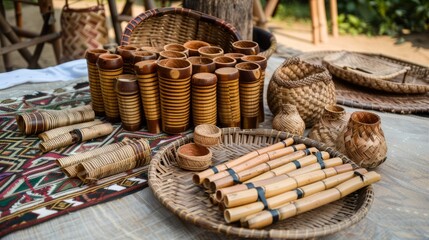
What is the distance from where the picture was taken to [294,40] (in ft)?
19.1

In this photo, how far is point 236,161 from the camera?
57.4 inches

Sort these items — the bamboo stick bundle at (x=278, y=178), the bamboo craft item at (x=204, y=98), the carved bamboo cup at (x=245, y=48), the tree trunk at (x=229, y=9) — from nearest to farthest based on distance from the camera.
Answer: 1. the bamboo stick bundle at (x=278, y=178)
2. the bamboo craft item at (x=204, y=98)
3. the carved bamboo cup at (x=245, y=48)
4. the tree trunk at (x=229, y=9)

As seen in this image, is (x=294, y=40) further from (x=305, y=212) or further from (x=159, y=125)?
(x=305, y=212)

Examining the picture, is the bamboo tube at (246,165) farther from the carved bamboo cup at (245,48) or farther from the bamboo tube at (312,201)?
the carved bamboo cup at (245,48)

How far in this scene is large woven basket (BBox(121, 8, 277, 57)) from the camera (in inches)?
85.4

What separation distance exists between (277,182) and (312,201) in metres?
0.12

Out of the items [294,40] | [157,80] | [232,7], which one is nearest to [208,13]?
[232,7]

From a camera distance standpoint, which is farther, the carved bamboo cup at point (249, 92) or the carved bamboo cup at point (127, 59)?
the carved bamboo cup at point (127, 59)

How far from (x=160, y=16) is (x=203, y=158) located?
1.04 meters

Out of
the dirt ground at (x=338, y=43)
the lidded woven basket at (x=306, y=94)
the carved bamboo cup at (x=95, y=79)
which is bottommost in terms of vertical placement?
the dirt ground at (x=338, y=43)

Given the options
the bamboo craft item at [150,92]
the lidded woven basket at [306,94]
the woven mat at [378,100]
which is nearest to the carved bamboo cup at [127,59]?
the bamboo craft item at [150,92]

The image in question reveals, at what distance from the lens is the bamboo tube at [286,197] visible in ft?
3.81

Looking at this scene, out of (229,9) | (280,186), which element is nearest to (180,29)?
(229,9)

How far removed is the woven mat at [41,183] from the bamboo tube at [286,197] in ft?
1.52
